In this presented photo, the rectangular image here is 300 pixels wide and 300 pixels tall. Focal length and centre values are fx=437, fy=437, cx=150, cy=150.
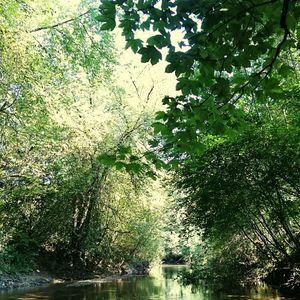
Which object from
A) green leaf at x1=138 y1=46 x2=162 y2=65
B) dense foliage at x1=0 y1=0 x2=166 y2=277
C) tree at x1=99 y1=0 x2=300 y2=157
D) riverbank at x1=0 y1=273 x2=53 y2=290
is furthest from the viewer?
riverbank at x1=0 y1=273 x2=53 y2=290

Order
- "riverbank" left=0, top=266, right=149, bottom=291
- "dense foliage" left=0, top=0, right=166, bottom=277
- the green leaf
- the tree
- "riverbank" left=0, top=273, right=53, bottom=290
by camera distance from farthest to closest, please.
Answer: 1. "riverbank" left=0, top=266, right=149, bottom=291
2. "riverbank" left=0, top=273, right=53, bottom=290
3. "dense foliage" left=0, top=0, right=166, bottom=277
4. the green leaf
5. the tree

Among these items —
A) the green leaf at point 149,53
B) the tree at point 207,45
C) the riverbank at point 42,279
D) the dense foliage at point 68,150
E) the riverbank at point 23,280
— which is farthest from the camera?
the riverbank at point 42,279

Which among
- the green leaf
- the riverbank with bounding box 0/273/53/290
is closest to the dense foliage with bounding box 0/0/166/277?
the riverbank with bounding box 0/273/53/290

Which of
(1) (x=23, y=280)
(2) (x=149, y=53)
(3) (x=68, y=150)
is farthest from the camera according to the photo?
Answer: (1) (x=23, y=280)

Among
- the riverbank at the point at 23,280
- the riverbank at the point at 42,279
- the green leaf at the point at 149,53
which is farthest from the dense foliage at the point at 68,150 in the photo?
the green leaf at the point at 149,53

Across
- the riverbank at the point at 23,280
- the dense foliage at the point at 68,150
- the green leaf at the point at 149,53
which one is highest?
the dense foliage at the point at 68,150

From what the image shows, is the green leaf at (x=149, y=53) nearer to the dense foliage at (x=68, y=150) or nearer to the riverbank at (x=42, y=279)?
the dense foliage at (x=68, y=150)

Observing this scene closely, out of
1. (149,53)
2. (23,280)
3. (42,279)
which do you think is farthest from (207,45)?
(42,279)

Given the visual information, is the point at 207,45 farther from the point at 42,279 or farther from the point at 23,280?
the point at 42,279

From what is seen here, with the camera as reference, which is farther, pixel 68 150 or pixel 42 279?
pixel 42 279

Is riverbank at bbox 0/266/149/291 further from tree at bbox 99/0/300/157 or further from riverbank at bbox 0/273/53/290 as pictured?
tree at bbox 99/0/300/157

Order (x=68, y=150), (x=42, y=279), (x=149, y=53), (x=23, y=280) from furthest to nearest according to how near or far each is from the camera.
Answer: (x=42, y=279)
(x=23, y=280)
(x=68, y=150)
(x=149, y=53)

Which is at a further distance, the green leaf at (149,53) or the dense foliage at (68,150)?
the dense foliage at (68,150)

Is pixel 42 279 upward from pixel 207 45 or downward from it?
downward
